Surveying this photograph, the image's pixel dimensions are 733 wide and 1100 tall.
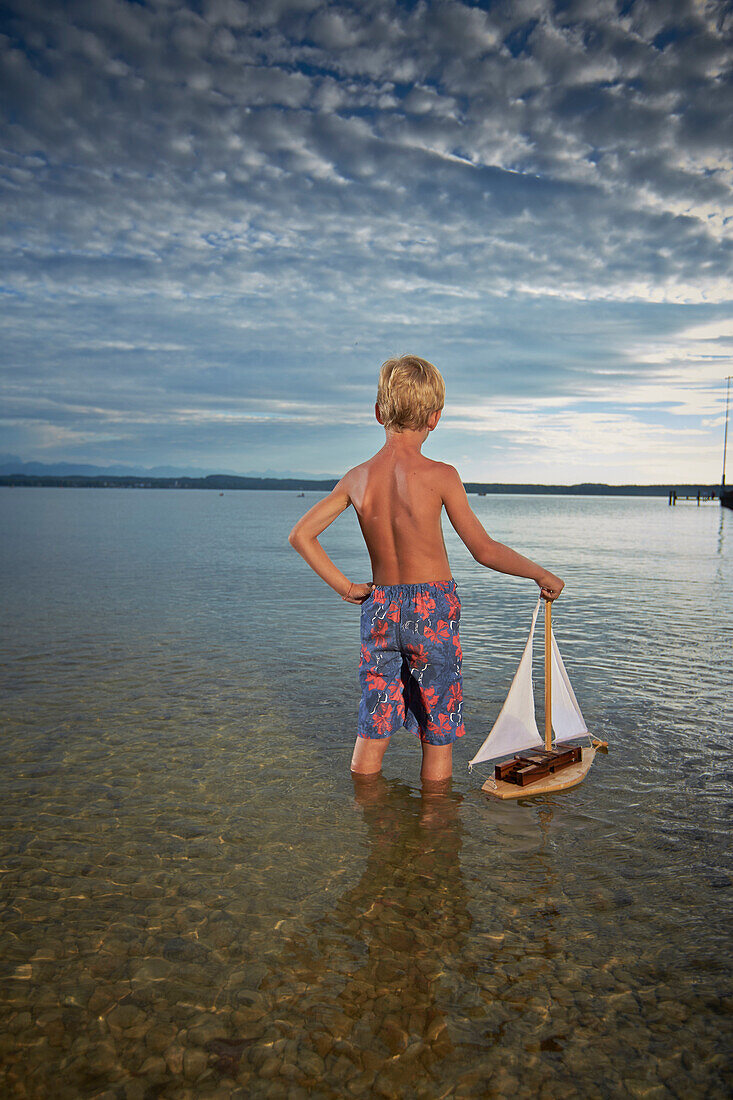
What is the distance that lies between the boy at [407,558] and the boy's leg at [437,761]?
0.04 meters

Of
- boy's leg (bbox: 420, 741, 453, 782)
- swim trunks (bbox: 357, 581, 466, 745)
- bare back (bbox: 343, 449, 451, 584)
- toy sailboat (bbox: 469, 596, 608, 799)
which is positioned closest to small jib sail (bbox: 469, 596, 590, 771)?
toy sailboat (bbox: 469, 596, 608, 799)

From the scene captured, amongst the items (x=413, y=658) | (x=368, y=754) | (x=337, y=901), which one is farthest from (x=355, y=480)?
(x=337, y=901)

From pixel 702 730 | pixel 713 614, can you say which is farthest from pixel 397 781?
pixel 713 614

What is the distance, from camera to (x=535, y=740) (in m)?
5.88

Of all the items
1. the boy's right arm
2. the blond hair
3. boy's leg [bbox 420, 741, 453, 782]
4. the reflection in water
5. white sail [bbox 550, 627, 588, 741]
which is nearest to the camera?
the reflection in water

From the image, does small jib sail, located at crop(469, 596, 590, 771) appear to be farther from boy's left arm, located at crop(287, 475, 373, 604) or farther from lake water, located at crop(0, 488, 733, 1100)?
boy's left arm, located at crop(287, 475, 373, 604)

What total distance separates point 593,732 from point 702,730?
1077 millimetres

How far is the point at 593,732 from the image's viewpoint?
697 centimetres

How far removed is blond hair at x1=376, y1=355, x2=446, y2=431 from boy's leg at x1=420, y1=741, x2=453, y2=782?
220cm

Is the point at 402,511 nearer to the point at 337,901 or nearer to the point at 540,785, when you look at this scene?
the point at 337,901

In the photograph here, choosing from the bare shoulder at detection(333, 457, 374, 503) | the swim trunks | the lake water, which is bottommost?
the lake water

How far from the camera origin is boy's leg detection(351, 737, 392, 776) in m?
5.16

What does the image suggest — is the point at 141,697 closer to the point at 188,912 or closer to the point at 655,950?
the point at 188,912

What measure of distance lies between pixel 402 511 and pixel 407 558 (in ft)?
1.08
